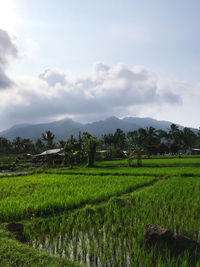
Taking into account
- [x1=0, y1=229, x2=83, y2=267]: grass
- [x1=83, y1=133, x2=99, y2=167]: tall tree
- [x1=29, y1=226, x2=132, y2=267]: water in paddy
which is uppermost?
[x1=83, y1=133, x2=99, y2=167]: tall tree

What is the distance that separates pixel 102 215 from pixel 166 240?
2.18 metres

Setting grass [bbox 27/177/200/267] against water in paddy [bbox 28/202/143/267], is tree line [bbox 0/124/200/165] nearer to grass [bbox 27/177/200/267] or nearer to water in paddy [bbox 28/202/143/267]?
grass [bbox 27/177/200/267]

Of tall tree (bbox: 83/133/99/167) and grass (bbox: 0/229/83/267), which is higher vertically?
tall tree (bbox: 83/133/99/167)

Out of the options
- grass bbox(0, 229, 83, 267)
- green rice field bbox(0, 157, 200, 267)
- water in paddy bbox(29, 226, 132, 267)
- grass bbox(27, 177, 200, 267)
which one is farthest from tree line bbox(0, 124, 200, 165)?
grass bbox(0, 229, 83, 267)

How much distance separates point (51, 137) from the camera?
40281mm

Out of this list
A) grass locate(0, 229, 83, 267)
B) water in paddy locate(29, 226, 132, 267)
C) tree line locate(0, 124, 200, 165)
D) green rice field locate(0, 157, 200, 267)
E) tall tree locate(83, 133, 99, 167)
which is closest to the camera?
grass locate(0, 229, 83, 267)

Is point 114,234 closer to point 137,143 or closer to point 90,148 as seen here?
point 90,148

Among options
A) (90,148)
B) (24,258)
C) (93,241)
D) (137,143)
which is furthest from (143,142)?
(24,258)

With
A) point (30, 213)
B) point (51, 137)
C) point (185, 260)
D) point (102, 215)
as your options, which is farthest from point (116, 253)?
point (51, 137)

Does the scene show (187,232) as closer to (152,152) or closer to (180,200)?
(180,200)

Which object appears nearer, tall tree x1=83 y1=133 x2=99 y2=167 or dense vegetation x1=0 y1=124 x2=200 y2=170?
tall tree x1=83 y1=133 x2=99 y2=167

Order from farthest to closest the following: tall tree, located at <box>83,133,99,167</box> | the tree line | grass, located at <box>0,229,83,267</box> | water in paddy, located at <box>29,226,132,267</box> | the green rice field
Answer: the tree line < tall tree, located at <box>83,133,99,167</box> < water in paddy, located at <box>29,226,132,267</box> < the green rice field < grass, located at <box>0,229,83,267</box>

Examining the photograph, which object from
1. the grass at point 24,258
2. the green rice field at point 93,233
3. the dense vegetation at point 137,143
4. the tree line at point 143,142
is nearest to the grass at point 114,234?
the green rice field at point 93,233

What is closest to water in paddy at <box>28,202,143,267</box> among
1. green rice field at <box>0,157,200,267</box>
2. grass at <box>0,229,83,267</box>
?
green rice field at <box>0,157,200,267</box>
